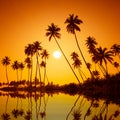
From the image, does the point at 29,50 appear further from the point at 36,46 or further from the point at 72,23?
the point at 72,23

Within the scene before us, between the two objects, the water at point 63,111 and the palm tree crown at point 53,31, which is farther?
the palm tree crown at point 53,31

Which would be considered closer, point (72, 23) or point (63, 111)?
point (63, 111)

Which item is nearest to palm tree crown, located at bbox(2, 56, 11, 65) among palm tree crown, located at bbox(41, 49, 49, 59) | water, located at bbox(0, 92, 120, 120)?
palm tree crown, located at bbox(41, 49, 49, 59)

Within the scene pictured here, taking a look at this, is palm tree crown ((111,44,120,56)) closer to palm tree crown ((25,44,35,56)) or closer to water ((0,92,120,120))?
palm tree crown ((25,44,35,56))

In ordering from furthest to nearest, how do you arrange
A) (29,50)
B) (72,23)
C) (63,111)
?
(29,50) < (72,23) < (63,111)

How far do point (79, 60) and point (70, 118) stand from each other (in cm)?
8001

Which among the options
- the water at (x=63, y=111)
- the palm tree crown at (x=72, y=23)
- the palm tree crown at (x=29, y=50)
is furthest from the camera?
the palm tree crown at (x=29, y=50)

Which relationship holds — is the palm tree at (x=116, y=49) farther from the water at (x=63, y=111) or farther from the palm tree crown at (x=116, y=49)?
the water at (x=63, y=111)

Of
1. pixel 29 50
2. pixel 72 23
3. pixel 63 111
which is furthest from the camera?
pixel 29 50

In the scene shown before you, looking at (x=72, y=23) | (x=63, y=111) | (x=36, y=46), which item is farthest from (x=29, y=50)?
(x=63, y=111)

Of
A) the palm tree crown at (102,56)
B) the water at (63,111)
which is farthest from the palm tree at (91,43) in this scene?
the water at (63,111)

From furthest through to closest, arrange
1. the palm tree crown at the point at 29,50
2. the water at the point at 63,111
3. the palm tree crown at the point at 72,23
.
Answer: the palm tree crown at the point at 29,50
the palm tree crown at the point at 72,23
the water at the point at 63,111

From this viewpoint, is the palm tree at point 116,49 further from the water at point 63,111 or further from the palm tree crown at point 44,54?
the water at point 63,111

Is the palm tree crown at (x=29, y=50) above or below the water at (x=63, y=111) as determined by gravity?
above
